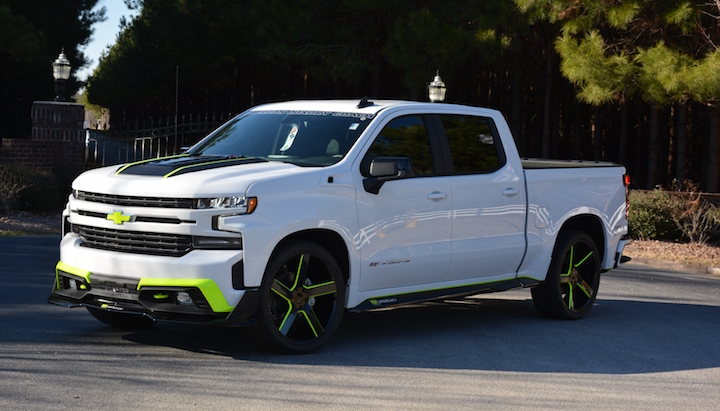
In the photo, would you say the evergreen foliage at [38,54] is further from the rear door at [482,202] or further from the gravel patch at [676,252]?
the rear door at [482,202]

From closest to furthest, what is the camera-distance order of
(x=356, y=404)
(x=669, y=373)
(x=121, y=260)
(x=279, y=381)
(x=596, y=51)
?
(x=356, y=404) < (x=279, y=381) < (x=121, y=260) < (x=669, y=373) < (x=596, y=51)

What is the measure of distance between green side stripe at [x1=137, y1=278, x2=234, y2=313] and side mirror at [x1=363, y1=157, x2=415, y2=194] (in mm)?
1561

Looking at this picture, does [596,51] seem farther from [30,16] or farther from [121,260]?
[30,16]

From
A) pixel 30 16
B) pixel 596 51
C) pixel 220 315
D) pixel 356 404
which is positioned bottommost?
pixel 356 404

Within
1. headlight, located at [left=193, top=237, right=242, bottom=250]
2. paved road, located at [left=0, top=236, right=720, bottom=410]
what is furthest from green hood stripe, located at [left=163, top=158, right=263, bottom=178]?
paved road, located at [left=0, top=236, right=720, bottom=410]

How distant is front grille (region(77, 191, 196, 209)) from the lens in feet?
22.8

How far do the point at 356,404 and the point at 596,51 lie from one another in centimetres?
1631

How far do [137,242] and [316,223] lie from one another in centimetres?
132

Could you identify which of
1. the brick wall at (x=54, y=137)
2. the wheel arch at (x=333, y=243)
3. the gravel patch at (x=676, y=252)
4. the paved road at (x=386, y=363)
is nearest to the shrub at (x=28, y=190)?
the brick wall at (x=54, y=137)

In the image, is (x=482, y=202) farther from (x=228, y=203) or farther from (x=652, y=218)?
(x=652, y=218)

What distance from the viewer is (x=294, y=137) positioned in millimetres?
8250

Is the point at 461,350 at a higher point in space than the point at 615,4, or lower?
lower

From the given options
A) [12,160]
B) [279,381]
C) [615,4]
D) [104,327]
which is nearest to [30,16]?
[12,160]

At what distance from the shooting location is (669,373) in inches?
299
